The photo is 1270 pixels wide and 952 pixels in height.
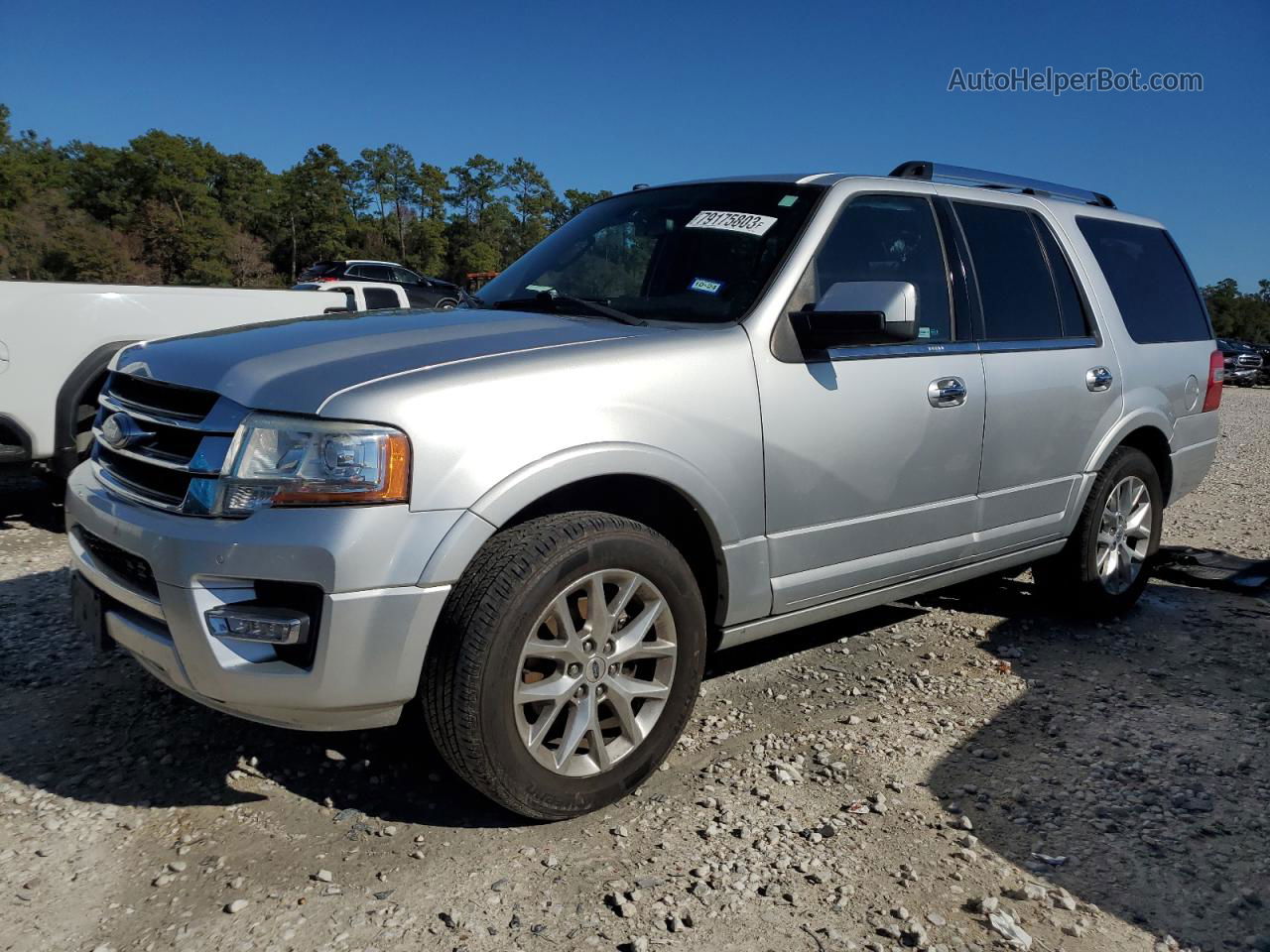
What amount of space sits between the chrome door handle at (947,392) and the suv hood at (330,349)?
1.15 m

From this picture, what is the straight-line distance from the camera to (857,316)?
9.67 feet

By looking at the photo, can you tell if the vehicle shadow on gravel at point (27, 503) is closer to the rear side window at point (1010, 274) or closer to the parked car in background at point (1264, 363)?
the rear side window at point (1010, 274)

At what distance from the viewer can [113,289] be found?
18.6 ft

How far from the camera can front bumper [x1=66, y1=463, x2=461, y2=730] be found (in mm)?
2229

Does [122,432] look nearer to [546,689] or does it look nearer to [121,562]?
[121,562]

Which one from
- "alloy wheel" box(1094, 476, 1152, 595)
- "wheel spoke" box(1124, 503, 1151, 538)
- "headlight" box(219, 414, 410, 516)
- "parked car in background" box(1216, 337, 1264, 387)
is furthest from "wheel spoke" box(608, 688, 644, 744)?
"parked car in background" box(1216, 337, 1264, 387)

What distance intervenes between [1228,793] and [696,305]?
7.38 feet

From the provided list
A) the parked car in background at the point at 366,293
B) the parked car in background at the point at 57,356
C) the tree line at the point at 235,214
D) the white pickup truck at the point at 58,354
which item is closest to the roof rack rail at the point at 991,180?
the white pickup truck at the point at 58,354

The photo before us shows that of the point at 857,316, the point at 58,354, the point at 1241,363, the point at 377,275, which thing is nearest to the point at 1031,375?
the point at 857,316

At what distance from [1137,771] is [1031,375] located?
156 cm

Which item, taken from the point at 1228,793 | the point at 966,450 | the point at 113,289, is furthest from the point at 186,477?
the point at 113,289

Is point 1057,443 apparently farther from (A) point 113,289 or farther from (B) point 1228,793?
(A) point 113,289

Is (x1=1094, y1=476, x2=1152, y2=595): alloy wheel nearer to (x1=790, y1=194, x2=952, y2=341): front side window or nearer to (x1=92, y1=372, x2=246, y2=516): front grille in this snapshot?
(x1=790, y1=194, x2=952, y2=341): front side window

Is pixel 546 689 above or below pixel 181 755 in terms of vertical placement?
above
